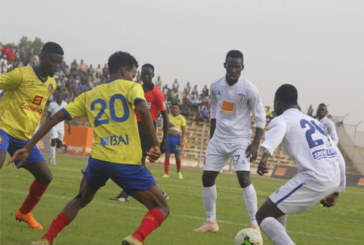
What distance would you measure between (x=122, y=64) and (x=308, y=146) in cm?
208

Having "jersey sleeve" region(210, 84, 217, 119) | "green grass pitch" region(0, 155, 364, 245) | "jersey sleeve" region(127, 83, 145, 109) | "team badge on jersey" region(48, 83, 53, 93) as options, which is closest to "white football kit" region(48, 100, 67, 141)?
"green grass pitch" region(0, 155, 364, 245)

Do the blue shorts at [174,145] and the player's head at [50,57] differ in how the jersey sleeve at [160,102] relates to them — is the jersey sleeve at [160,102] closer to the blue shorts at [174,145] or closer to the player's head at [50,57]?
the player's head at [50,57]

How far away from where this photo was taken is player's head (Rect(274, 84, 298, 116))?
5.61 m

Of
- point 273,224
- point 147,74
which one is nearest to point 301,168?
point 273,224

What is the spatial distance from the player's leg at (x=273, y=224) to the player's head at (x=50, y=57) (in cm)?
345

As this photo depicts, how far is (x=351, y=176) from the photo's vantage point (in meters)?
27.3

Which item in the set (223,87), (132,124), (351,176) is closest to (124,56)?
(132,124)

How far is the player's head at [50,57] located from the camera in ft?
22.7

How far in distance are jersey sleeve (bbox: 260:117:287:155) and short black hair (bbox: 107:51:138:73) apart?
160 cm

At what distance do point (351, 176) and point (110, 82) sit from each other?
79.2 feet

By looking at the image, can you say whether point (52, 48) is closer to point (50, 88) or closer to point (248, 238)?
point (50, 88)

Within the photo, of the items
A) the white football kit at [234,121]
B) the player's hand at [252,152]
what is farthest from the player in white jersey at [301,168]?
the white football kit at [234,121]

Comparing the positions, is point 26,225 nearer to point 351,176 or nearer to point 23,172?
point 23,172

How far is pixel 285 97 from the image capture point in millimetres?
5629
